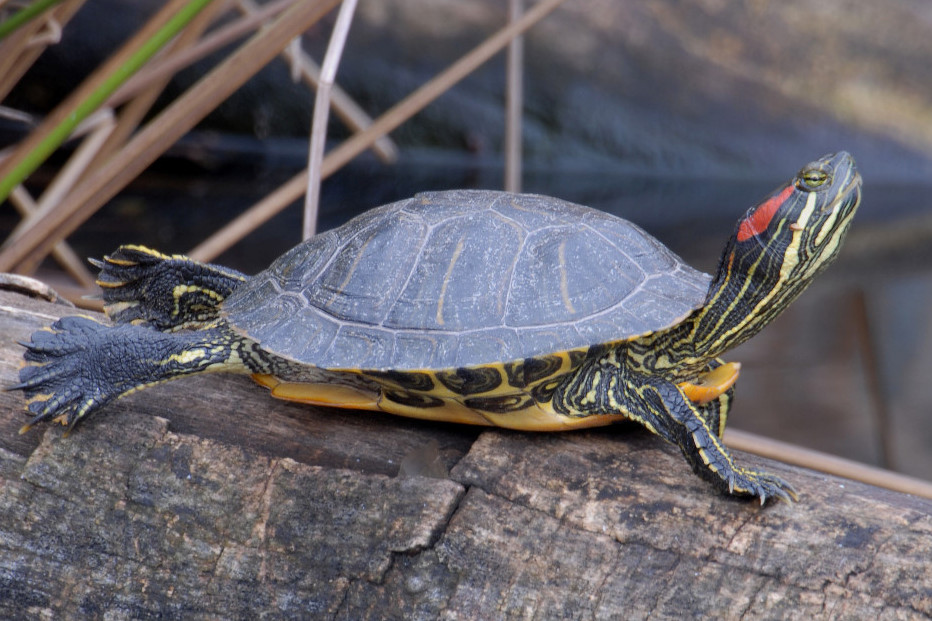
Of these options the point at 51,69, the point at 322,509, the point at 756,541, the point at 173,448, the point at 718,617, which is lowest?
the point at 718,617

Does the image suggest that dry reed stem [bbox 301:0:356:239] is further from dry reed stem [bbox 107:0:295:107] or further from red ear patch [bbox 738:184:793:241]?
red ear patch [bbox 738:184:793:241]

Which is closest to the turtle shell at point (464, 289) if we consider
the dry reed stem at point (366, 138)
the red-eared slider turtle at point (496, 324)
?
the red-eared slider turtle at point (496, 324)

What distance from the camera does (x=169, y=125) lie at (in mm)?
2010

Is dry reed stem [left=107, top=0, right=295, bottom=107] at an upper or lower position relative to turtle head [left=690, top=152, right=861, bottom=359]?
upper

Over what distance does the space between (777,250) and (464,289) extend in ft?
2.25

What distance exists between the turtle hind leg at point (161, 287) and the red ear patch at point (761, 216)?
129cm

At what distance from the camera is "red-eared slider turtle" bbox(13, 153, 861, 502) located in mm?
1608

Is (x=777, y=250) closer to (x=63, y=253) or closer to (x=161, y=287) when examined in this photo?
(x=161, y=287)

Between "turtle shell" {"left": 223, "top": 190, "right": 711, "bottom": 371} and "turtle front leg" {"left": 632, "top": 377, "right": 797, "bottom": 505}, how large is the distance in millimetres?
151

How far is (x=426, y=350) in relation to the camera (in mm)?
1625

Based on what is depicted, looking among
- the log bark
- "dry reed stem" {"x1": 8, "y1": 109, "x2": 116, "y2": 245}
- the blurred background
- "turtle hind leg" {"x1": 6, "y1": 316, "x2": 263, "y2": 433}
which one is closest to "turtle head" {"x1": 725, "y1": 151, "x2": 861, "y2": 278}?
the log bark

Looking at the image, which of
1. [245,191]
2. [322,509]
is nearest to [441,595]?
[322,509]

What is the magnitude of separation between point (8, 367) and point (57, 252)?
915 millimetres

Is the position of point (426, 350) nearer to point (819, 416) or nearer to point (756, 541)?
point (756, 541)
